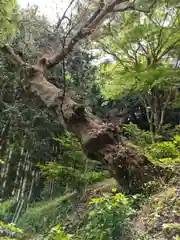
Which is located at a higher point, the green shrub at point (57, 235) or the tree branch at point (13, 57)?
the tree branch at point (13, 57)

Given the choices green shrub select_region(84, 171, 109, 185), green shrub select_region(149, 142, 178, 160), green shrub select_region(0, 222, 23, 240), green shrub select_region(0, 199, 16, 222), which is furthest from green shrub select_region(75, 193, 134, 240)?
green shrub select_region(0, 199, 16, 222)

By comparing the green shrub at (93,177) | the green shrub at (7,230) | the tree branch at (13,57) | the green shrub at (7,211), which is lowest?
the green shrub at (7,211)

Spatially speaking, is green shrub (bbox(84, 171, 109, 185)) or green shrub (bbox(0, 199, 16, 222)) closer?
green shrub (bbox(84, 171, 109, 185))

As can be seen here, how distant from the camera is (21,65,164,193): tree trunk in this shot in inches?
158

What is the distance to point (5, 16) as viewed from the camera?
14.5 ft

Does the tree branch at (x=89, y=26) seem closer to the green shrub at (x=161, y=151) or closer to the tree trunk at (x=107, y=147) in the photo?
the tree trunk at (x=107, y=147)

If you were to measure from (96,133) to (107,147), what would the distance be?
0.25m

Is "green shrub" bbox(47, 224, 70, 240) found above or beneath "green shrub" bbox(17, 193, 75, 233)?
above

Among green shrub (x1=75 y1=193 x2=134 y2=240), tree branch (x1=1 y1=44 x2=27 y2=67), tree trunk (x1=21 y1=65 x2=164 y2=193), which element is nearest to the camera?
green shrub (x1=75 y1=193 x2=134 y2=240)

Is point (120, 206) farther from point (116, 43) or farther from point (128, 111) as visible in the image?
point (128, 111)

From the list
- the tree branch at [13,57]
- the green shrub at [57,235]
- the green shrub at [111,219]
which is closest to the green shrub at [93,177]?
the tree branch at [13,57]

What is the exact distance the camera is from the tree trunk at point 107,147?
4016 mm

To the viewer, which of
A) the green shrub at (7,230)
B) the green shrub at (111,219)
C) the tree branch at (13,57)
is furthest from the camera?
the tree branch at (13,57)

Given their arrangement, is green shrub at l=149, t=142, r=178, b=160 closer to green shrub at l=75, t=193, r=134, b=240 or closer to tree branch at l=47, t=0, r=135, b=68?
green shrub at l=75, t=193, r=134, b=240
